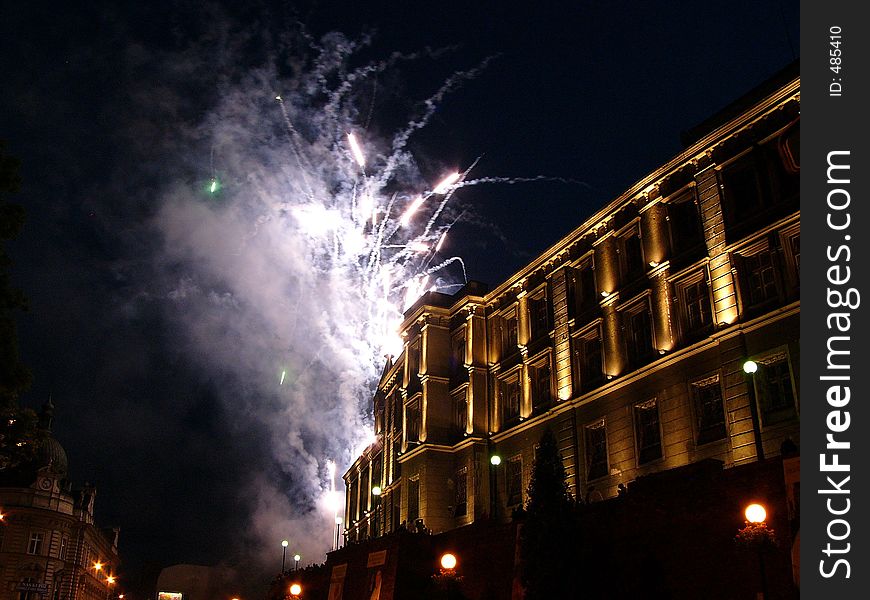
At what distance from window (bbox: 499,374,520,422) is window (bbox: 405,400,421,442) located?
6575mm

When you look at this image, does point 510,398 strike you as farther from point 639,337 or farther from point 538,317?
point 639,337

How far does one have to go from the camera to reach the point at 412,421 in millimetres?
45656

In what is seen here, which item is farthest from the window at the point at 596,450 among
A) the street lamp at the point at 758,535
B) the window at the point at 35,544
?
the window at the point at 35,544

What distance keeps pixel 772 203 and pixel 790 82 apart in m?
4.18

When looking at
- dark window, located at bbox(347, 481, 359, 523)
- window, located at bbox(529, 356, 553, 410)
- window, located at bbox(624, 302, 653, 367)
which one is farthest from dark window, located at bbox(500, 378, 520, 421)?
dark window, located at bbox(347, 481, 359, 523)

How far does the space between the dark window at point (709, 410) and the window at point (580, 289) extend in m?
8.17

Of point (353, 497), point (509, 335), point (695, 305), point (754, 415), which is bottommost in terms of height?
point (754, 415)

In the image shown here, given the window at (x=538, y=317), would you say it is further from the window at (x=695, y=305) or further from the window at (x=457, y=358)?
the window at (x=695, y=305)

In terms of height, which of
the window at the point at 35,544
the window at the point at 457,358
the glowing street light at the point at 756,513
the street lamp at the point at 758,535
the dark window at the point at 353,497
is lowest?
the street lamp at the point at 758,535

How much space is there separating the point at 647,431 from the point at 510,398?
10851 mm

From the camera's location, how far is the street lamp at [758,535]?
15859mm

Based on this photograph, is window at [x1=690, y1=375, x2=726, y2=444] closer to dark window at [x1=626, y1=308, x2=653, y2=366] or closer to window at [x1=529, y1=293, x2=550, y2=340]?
dark window at [x1=626, y1=308, x2=653, y2=366]

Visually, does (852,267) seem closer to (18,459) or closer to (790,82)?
(790,82)

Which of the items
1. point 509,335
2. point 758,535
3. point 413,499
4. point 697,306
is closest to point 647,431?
point 697,306
